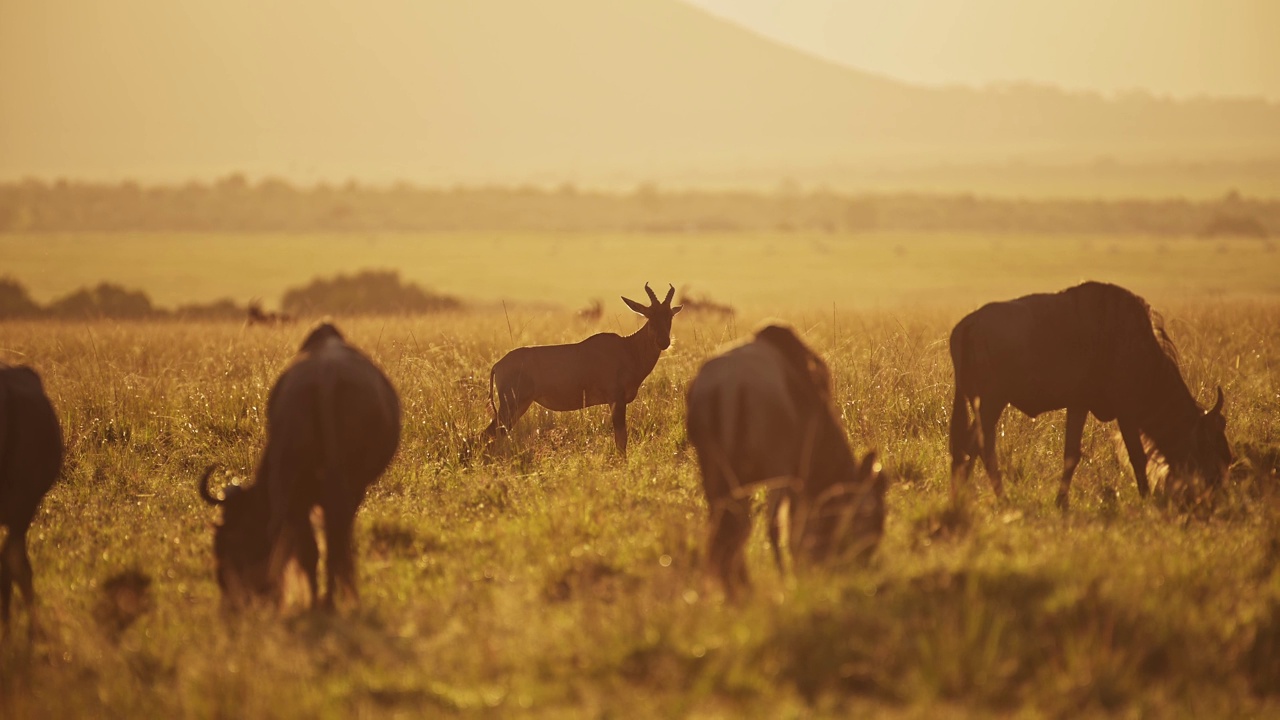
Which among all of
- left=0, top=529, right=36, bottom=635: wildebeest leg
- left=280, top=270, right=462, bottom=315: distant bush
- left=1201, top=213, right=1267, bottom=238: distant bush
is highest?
left=1201, top=213, right=1267, bottom=238: distant bush

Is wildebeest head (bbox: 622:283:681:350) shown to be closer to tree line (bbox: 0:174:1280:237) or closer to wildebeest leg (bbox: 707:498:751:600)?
wildebeest leg (bbox: 707:498:751:600)

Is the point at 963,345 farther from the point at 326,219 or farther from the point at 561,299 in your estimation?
the point at 326,219

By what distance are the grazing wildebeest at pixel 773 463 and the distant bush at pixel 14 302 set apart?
27256 mm

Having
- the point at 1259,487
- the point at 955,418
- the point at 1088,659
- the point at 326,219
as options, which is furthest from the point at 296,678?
the point at 326,219

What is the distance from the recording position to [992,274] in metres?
48.6

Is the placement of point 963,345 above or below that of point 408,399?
above

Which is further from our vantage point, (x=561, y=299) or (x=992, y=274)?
(x=992, y=274)

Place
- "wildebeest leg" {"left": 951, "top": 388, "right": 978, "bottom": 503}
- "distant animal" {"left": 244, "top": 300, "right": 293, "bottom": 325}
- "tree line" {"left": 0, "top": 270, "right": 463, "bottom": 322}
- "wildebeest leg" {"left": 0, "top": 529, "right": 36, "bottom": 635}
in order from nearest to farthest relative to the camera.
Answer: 1. "wildebeest leg" {"left": 0, "top": 529, "right": 36, "bottom": 635}
2. "wildebeest leg" {"left": 951, "top": 388, "right": 978, "bottom": 503}
3. "distant animal" {"left": 244, "top": 300, "right": 293, "bottom": 325}
4. "tree line" {"left": 0, "top": 270, "right": 463, "bottom": 322}

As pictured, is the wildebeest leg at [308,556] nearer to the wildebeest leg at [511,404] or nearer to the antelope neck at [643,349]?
the wildebeest leg at [511,404]

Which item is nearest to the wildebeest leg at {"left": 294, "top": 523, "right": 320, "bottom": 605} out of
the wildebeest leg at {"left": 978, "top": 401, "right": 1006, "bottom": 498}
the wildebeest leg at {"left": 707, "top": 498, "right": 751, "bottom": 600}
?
the wildebeest leg at {"left": 707, "top": 498, "right": 751, "bottom": 600}

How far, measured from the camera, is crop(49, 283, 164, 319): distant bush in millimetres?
30686

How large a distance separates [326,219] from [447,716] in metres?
85.3

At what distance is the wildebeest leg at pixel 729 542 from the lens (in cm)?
622

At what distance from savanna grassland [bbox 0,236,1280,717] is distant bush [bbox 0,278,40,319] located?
17.2 meters
